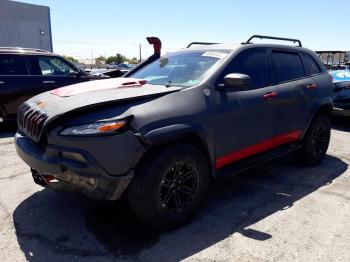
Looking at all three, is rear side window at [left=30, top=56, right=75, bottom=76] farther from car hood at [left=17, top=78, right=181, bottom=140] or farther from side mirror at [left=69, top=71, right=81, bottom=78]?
car hood at [left=17, top=78, right=181, bottom=140]

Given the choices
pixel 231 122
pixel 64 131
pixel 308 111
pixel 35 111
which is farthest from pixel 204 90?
pixel 308 111

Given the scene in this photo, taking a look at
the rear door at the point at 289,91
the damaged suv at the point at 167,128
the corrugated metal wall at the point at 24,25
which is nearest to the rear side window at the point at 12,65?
the damaged suv at the point at 167,128

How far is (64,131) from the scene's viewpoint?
2.71 m

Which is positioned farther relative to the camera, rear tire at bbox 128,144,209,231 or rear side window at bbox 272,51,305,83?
rear side window at bbox 272,51,305,83

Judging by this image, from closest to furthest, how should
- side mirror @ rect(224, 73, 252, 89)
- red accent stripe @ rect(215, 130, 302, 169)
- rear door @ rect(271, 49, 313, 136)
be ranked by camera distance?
side mirror @ rect(224, 73, 252, 89), red accent stripe @ rect(215, 130, 302, 169), rear door @ rect(271, 49, 313, 136)

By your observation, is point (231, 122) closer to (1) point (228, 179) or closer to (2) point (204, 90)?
(2) point (204, 90)

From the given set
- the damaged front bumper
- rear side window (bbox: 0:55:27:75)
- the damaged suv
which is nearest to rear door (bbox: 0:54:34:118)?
rear side window (bbox: 0:55:27:75)

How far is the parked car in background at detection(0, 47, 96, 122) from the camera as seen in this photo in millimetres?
6996

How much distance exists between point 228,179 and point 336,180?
1.39 m

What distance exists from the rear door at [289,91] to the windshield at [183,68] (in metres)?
0.92

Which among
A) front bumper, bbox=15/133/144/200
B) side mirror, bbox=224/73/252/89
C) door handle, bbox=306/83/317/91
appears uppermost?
side mirror, bbox=224/73/252/89

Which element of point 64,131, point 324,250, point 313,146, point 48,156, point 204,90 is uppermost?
point 204,90

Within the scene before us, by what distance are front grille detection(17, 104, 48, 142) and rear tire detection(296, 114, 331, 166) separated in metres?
3.48

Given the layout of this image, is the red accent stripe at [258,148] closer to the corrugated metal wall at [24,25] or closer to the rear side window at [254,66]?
the rear side window at [254,66]
